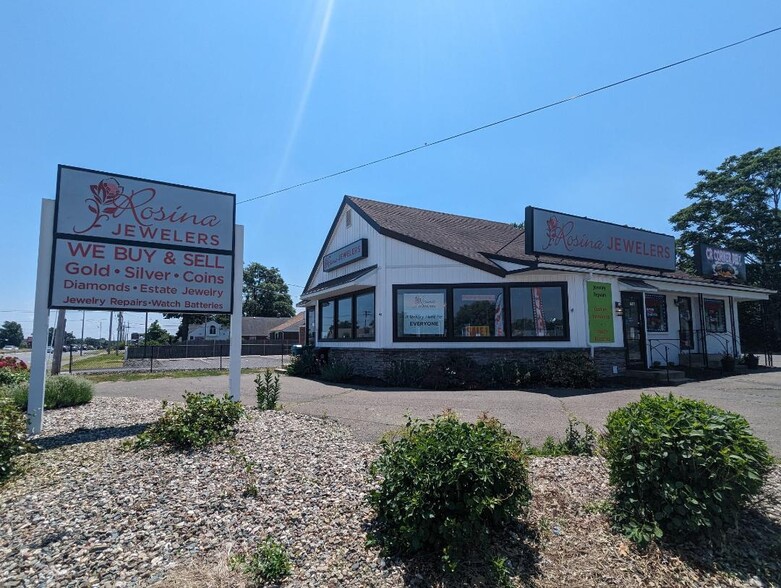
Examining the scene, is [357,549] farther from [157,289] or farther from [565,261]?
[565,261]

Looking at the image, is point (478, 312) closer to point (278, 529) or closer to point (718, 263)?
point (278, 529)

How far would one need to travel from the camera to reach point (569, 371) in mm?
11500

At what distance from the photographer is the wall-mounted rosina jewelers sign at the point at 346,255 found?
51.2 feet

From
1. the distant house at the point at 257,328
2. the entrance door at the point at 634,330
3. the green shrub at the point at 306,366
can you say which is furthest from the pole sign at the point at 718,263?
the distant house at the point at 257,328

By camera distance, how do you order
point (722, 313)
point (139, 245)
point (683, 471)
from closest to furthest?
point (683, 471)
point (139, 245)
point (722, 313)

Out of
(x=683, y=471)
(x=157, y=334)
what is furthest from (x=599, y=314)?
(x=157, y=334)

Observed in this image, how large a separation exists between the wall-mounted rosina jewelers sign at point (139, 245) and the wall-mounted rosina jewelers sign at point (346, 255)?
8.18 metres

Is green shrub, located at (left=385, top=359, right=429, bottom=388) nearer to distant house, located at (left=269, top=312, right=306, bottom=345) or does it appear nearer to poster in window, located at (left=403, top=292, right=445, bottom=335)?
poster in window, located at (left=403, top=292, right=445, bottom=335)

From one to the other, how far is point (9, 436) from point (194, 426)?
5.86 ft

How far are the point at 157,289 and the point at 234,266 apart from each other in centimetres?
123

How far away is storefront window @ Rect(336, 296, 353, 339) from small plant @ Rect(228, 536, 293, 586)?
490 inches

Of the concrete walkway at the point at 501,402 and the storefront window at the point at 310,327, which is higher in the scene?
the storefront window at the point at 310,327

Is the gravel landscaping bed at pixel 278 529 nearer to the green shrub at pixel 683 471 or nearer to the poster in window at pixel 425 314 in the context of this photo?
the green shrub at pixel 683 471

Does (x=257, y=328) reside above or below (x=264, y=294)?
below
